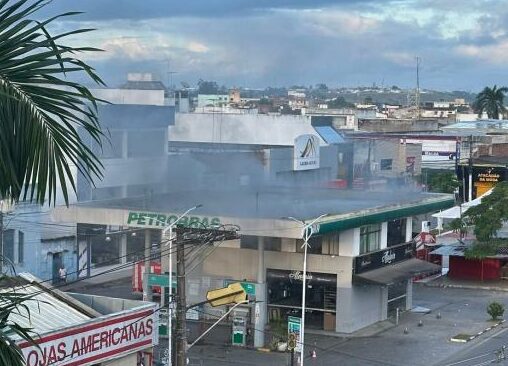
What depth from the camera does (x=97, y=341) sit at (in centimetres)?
1786

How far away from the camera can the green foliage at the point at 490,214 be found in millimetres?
Answer: 42938

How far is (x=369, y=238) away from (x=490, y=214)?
12998 millimetres

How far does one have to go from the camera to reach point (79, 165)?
191 inches

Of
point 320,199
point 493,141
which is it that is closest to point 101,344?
point 320,199

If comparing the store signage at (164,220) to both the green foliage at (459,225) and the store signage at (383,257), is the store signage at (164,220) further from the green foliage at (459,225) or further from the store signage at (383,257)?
the green foliage at (459,225)

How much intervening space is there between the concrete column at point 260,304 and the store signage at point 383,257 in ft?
9.79

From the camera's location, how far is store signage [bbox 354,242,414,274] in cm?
3166

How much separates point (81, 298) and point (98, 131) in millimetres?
15999

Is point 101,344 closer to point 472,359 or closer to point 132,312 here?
point 132,312

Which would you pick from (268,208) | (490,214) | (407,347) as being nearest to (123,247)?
(268,208)

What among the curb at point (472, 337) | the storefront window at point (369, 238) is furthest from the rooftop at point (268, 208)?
the curb at point (472, 337)

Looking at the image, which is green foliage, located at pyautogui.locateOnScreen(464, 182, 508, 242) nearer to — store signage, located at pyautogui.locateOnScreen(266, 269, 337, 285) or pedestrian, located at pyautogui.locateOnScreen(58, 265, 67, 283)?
store signage, located at pyautogui.locateOnScreen(266, 269, 337, 285)

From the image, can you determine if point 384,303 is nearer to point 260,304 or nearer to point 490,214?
point 260,304

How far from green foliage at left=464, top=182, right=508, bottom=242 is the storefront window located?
10.7 meters
